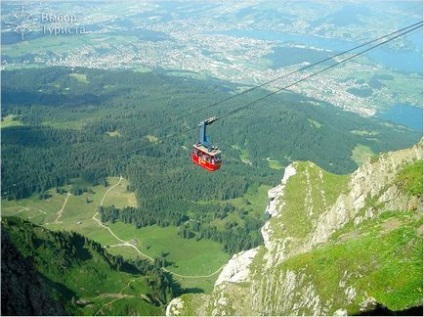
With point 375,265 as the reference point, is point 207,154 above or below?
above

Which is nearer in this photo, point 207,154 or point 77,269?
point 207,154

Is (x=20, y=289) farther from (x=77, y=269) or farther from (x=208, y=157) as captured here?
(x=77, y=269)

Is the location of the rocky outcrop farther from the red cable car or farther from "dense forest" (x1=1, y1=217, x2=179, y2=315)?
"dense forest" (x1=1, y1=217, x2=179, y2=315)

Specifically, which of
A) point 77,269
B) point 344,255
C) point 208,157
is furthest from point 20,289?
point 77,269

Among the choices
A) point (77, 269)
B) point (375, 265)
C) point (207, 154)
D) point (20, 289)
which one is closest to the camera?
point (20, 289)

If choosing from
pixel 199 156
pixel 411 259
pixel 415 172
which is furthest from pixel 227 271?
pixel 411 259
